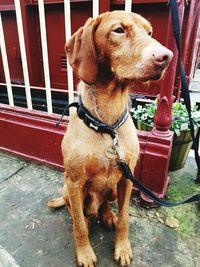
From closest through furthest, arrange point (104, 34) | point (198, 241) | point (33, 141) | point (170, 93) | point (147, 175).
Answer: point (104, 34) → point (198, 241) → point (170, 93) → point (147, 175) → point (33, 141)

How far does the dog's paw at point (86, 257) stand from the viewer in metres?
1.76

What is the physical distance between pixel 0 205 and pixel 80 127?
1.26 metres

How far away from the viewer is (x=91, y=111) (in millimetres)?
1675

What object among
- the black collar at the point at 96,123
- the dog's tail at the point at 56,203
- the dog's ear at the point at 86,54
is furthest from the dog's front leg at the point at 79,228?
the dog's ear at the point at 86,54

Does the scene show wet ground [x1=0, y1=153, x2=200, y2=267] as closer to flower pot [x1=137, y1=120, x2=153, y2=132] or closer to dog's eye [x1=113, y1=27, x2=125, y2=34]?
flower pot [x1=137, y1=120, x2=153, y2=132]

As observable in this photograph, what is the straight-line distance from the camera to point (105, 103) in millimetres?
1656

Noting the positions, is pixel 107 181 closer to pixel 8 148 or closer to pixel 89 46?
pixel 89 46

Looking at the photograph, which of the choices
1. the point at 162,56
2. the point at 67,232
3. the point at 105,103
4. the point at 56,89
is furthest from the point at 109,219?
the point at 56,89

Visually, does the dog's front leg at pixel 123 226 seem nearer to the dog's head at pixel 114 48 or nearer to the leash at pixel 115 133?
the leash at pixel 115 133

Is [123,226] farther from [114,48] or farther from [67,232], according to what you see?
[114,48]

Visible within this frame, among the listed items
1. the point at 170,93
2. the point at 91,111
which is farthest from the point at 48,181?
the point at 170,93

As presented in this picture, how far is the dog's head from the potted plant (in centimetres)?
127

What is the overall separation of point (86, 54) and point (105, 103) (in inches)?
13.8

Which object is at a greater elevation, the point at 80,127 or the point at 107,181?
the point at 80,127
